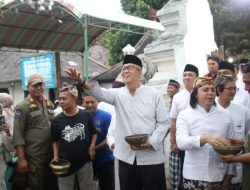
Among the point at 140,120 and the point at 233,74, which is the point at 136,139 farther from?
the point at 233,74

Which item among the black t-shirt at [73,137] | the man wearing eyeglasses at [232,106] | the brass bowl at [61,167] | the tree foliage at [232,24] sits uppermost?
the tree foliage at [232,24]

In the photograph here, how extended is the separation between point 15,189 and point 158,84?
8.91ft

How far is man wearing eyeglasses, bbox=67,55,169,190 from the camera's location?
4.17 m

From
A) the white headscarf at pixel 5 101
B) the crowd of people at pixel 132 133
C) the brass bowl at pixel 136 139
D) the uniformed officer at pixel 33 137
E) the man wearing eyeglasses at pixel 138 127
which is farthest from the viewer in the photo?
the white headscarf at pixel 5 101

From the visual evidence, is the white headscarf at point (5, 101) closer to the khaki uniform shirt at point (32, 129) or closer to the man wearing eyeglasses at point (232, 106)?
the khaki uniform shirt at point (32, 129)

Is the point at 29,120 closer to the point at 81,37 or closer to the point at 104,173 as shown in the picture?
the point at 104,173

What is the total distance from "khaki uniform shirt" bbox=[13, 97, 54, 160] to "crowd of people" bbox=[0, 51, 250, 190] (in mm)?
13

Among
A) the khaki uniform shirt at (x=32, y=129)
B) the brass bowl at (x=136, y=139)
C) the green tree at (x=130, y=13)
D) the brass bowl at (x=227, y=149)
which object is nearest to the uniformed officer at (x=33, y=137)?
the khaki uniform shirt at (x=32, y=129)

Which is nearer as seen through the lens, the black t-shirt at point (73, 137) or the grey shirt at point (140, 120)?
the grey shirt at point (140, 120)

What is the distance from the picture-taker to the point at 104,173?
559 cm

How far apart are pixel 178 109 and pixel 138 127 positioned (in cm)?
100

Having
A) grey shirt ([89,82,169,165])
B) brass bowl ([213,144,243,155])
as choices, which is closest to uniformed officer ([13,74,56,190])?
grey shirt ([89,82,169,165])

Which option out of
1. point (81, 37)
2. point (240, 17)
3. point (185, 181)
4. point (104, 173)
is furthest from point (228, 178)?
point (240, 17)

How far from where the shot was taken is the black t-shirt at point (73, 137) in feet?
15.8
